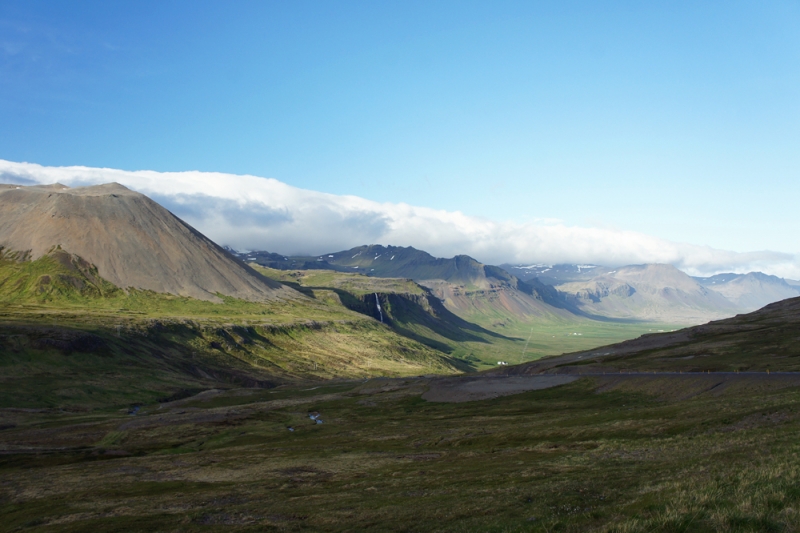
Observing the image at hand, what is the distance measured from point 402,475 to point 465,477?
8.00m

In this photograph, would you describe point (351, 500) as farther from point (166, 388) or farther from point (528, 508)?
point (166, 388)

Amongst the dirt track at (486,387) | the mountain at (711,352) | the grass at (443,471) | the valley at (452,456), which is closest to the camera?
the grass at (443,471)

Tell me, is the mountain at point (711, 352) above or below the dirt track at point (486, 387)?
above

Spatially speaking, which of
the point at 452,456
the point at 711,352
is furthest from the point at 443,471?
the point at 711,352

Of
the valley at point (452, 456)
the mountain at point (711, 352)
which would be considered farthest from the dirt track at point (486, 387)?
the mountain at point (711, 352)

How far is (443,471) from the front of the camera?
52312mm

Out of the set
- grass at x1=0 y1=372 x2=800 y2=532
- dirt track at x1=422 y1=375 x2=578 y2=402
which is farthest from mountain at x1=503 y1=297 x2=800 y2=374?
grass at x1=0 y1=372 x2=800 y2=532

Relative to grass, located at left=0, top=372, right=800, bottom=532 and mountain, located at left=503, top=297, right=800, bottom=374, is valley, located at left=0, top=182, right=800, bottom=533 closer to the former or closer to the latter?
grass, located at left=0, top=372, right=800, bottom=532

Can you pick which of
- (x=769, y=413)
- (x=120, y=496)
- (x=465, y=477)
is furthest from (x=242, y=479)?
(x=769, y=413)

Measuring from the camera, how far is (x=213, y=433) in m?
104

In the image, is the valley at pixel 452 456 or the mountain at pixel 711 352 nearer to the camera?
the valley at pixel 452 456

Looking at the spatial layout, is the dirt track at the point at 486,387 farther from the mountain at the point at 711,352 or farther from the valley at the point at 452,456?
the mountain at the point at 711,352

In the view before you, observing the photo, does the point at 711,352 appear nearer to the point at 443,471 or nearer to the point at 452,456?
the point at 452,456

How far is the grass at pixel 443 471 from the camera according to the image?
27.4 metres
